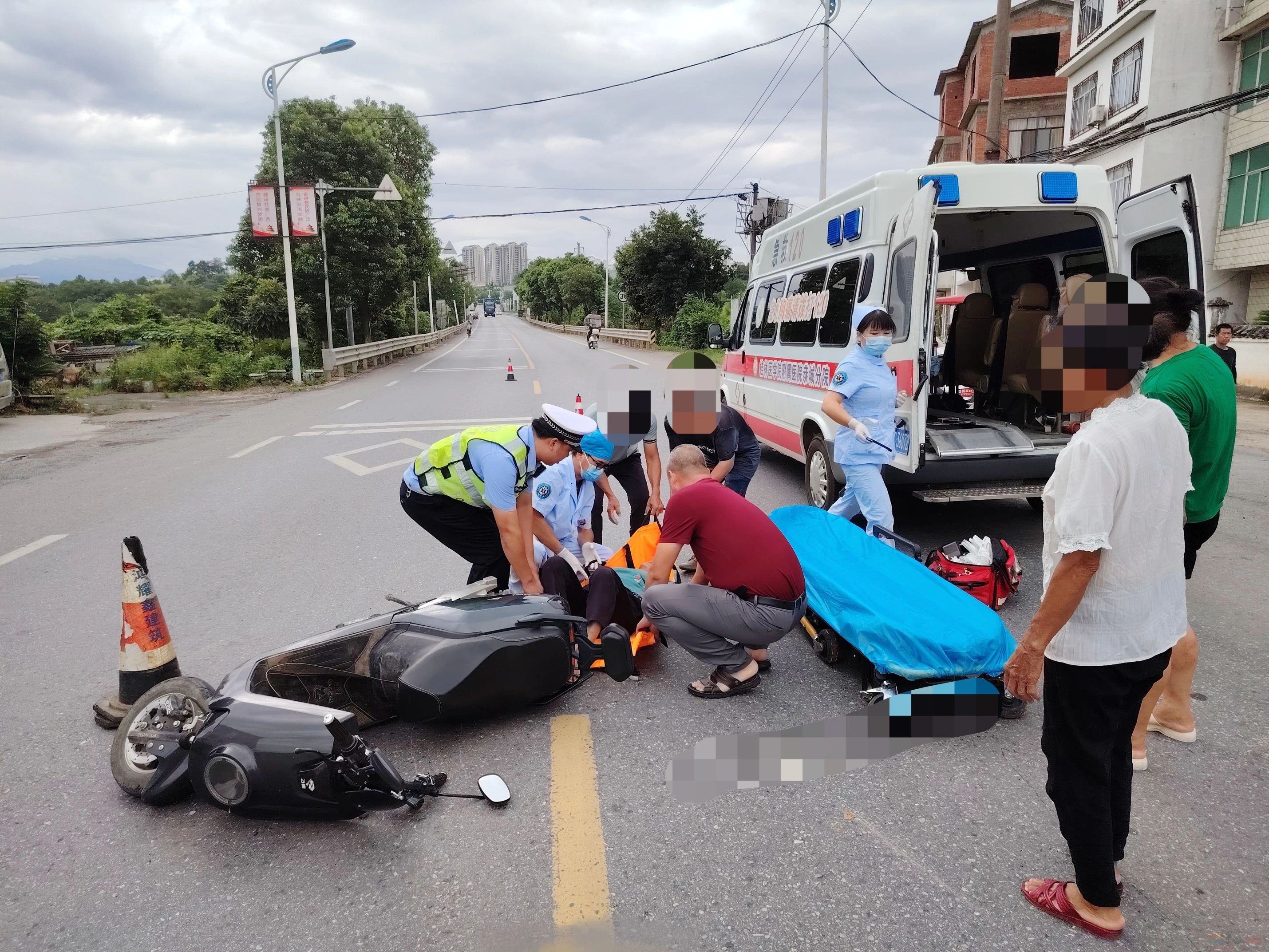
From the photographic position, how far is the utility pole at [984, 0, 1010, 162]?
13.7 metres

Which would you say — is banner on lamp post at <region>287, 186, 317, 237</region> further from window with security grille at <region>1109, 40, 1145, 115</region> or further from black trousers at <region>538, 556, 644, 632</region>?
window with security grille at <region>1109, 40, 1145, 115</region>

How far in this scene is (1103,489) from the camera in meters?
1.88

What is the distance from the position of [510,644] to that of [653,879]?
1.03 m

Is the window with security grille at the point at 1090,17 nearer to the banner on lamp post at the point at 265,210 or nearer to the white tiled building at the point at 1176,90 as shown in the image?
the white tiled building at the point at 1176,90

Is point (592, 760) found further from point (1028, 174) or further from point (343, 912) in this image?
point (1028, 174)

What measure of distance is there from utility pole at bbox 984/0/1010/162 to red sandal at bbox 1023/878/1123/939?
14.0 metres

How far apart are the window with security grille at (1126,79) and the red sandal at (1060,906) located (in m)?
25.9

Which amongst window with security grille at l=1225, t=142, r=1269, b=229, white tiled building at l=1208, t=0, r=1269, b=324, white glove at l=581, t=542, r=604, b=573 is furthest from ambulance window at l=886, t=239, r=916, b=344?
window with security grille at l=1225, t=142, r=1269, b=229

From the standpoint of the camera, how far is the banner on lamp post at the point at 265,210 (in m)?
21.3

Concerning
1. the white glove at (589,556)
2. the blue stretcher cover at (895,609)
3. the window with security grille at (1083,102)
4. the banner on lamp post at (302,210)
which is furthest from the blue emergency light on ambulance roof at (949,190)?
the window with security grille at (1083,102)

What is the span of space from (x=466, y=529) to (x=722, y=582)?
1.43 meters

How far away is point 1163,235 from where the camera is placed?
529cm

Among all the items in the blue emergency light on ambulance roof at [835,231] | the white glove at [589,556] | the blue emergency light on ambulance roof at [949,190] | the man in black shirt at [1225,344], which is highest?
the blue emergency light on ambulance roof at [949,190]

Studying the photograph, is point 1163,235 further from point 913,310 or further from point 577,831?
point 577,831
